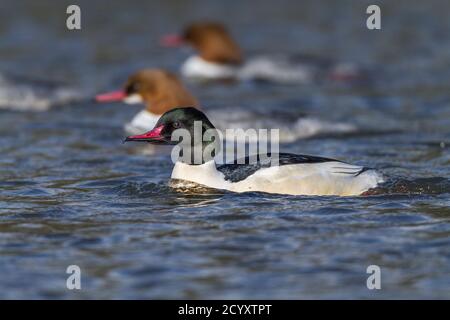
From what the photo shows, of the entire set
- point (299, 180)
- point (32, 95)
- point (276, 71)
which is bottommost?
point (299, 180)

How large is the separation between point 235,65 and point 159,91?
16.9ft

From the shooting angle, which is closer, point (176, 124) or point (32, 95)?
point (176, 124)

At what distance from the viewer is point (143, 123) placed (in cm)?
1300

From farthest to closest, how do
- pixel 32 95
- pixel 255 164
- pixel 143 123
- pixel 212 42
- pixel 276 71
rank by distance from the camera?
pixel 212 42 < pixel 276 71 < pixel 32 95 < pixel 143 123 < pixel 255 164

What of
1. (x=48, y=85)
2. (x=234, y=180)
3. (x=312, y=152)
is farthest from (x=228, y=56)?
(x=234, y=180)

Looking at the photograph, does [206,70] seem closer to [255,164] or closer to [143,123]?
[143,123]

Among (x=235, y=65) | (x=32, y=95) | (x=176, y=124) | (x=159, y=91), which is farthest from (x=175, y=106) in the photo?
(x=235, y=65)

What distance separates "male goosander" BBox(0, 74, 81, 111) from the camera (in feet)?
50.4

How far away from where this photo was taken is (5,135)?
13133 millimetres

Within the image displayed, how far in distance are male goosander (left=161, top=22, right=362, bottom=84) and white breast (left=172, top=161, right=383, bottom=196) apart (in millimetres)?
8123

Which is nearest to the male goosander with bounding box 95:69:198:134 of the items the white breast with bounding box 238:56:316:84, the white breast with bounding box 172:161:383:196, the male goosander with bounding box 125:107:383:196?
the male goosander with bounding box 125:107:383:196

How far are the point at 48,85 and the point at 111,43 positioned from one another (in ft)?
14.0

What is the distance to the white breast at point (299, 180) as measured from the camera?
908 cm
